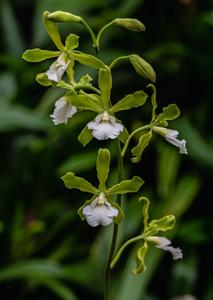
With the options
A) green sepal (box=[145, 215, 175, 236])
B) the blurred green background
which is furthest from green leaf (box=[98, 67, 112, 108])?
the blurred green background

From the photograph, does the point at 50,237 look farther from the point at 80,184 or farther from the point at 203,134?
the point at 80,184

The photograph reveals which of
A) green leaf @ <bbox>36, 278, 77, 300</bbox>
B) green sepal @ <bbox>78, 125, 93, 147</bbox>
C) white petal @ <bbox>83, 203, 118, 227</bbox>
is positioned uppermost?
green sepal @ <bbox>78, 125, 93, 147</bbox>

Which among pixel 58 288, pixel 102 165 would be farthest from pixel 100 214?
pixel 58 288

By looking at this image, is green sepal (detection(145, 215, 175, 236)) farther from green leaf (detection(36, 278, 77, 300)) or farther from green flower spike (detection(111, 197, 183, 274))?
green leaf (detection(36, 278, 77, 300))

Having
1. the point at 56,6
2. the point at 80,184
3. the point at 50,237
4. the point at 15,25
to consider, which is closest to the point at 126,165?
the point at 50,237

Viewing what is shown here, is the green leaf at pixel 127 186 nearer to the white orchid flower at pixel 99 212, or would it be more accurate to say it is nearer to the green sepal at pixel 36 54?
the white orchid flower at pixel 99 212

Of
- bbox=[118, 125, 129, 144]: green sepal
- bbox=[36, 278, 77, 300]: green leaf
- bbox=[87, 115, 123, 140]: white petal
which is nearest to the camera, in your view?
bbox=[87, 115, 123, 140]: white petal

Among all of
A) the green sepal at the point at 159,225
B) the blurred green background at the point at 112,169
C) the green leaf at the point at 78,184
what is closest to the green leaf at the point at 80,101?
the green leaf at the point at 78,184
